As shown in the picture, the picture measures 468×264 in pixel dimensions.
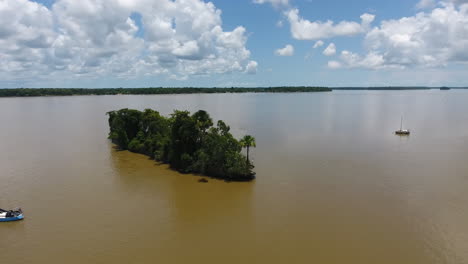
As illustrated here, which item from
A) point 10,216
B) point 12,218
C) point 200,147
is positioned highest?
point 200,147

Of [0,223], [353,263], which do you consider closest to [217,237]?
[353,263]

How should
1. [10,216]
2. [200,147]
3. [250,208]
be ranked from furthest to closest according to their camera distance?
1. [200,147]
2. [250,208]
3. [10,216]

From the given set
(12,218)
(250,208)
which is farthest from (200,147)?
(12,218)

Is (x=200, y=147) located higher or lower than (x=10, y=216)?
higher

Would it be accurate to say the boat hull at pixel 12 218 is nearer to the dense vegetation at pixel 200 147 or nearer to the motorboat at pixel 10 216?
the motorboat at pixel 10 216

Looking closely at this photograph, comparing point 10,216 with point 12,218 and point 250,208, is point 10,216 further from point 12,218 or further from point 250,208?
point 250,208

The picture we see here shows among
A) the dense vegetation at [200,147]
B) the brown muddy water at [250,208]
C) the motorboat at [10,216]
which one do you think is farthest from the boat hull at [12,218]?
the dense vegetation at [200,147]

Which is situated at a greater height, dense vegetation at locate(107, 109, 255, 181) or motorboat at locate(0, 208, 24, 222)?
dense vegetation at locate(107, 109, 255, 181)

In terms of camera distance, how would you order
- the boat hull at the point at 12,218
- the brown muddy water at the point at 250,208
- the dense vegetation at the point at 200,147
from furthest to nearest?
1. the dense vegetation at the point at 200,147
2. the boat hull at the point at 12,218
3. the brown muddy water at the point at 250,208

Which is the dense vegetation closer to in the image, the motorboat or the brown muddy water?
the brown muddy water

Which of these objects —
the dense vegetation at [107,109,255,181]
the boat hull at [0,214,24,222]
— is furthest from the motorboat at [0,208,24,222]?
the dense vegetation at [107,109,255,181]

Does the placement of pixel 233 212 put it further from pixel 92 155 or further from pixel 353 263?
pixel 92 155
